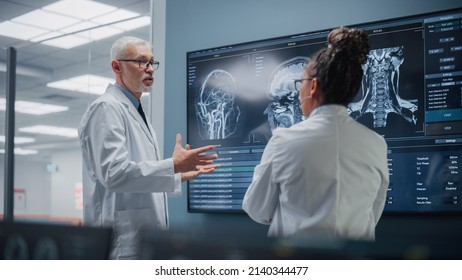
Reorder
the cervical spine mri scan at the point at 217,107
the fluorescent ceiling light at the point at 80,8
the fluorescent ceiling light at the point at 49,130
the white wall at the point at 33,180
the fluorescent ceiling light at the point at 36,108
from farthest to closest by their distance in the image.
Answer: the white wall at the point at 33,180 < the fluorescent ceiling light at the point at 49,130 < the fluorescent ceiling light at the point at 36,108 < the fluorescent ceiling light at the point at 80,8 < the cervical spine mri scan at the point at 217,107

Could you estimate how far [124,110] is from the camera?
1.95 meters

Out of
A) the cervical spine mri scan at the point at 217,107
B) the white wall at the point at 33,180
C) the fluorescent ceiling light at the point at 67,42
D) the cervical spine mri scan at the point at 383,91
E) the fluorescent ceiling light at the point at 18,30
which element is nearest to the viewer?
the cervical spine mri scan at the point at 383,91

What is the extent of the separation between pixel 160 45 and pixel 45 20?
96.6 inches

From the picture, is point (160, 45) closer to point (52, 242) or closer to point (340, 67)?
point (340, 67)

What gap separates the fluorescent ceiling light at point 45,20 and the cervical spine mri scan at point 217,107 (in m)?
2.72

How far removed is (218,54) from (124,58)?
638mm

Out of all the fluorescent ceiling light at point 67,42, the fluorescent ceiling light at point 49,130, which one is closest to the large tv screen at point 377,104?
the fluorescent ceiling light at point 67,42

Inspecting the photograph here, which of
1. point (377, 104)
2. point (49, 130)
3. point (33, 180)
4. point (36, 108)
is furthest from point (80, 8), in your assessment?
point (33, 180)

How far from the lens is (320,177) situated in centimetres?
127

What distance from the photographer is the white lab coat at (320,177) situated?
49.9 inches

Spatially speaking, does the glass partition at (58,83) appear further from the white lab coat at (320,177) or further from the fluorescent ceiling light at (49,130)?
the white lab coat at (320,177)
